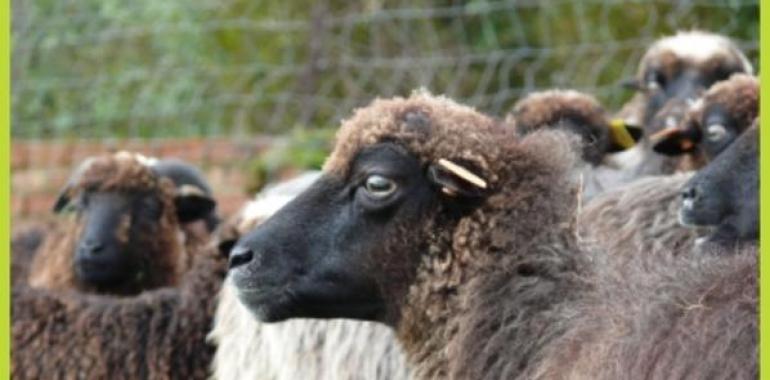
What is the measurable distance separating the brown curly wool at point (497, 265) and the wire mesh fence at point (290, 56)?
183 inches

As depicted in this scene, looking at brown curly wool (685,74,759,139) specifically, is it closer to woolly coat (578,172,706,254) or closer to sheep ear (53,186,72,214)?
woolly coat (578,172,706,254)

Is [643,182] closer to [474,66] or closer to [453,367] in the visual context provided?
[453,367]

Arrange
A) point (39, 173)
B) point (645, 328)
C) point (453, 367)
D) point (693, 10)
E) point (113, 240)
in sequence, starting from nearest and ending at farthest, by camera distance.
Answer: point (645, 328) < point (453, 367) < point (113, 240) < point (693, 10) < point (39, 173)

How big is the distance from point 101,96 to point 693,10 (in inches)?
165

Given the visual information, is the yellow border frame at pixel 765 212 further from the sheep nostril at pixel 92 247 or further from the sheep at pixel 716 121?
the sheep nostril at pixel 92 247

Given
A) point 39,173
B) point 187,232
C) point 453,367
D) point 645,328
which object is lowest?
point 39,173

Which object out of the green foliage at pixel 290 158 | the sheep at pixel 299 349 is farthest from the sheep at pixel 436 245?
the green foliage at pixel 290 158

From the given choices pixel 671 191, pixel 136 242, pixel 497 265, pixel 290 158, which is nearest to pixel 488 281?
pixel 497 265

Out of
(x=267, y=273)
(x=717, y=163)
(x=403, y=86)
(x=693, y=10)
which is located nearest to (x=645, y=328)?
(x=267, y=273)

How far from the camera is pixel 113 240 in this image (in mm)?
7520

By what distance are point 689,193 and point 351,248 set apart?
1.25m

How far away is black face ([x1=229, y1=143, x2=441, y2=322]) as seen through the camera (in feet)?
16.0

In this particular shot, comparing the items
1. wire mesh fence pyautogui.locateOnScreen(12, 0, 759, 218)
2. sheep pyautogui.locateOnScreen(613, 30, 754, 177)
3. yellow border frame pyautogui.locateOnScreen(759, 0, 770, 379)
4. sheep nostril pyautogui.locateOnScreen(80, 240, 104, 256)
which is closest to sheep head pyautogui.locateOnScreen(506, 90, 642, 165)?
sheep pyautogui.locateOnScreen(613, 30, 754, 177)

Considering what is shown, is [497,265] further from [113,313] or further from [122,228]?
[122,228]
